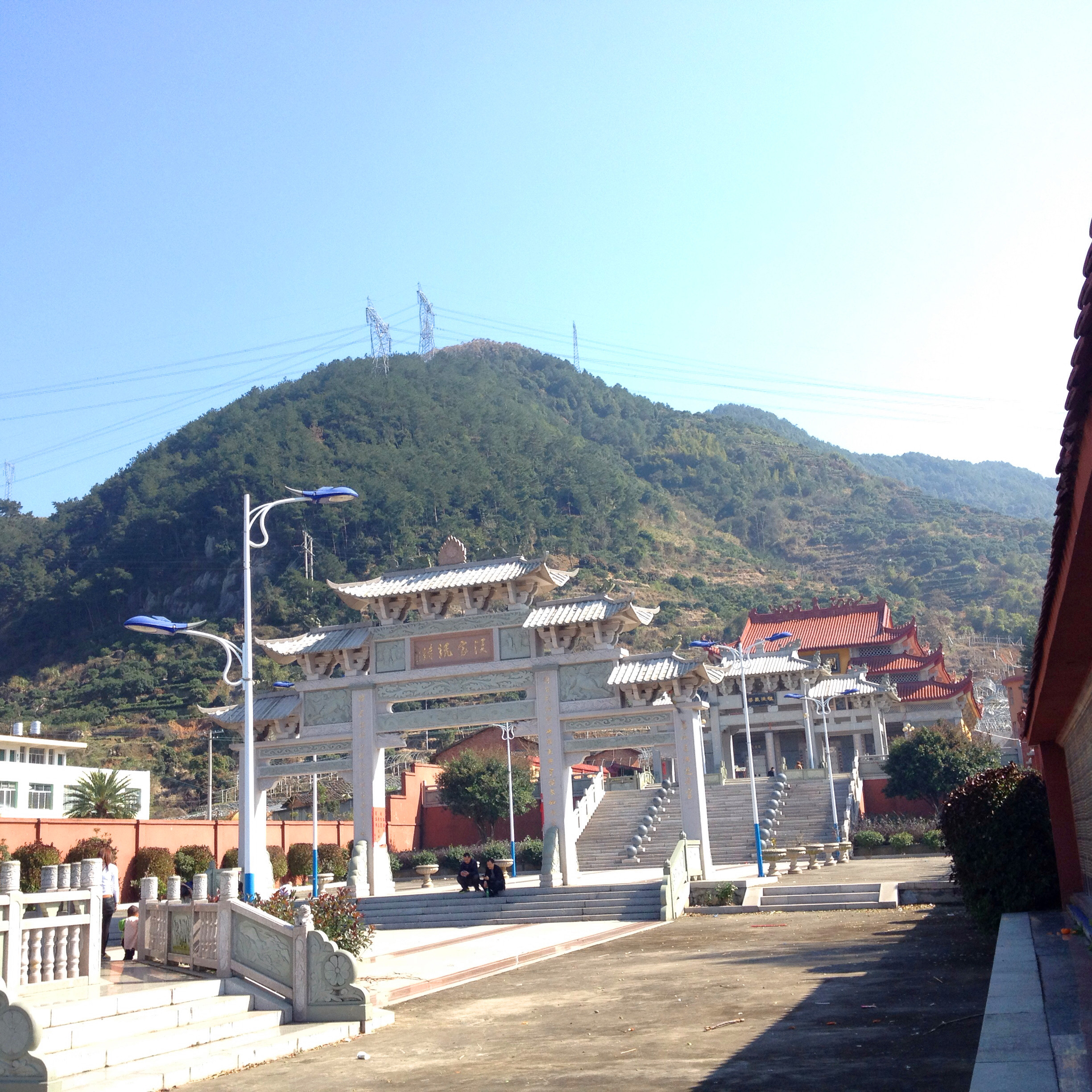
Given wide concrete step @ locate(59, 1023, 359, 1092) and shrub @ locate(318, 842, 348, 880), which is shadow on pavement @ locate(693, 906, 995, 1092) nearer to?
wide concrete step @ locate(59, 1023, 359, 1092)

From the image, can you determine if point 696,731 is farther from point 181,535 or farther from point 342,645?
point 181,535

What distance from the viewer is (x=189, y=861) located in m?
27.0

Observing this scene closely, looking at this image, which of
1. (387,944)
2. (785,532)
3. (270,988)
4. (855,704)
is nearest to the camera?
(270,988)

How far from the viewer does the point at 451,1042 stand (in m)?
9.74

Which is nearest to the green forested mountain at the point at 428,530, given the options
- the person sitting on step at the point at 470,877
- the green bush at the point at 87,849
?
the green bush at the point at 87,849

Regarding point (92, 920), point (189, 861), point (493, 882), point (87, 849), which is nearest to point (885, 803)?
point (493, 882)

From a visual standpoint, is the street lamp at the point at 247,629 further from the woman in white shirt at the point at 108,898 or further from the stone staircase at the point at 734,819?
the stone staircase at the point at 734,819

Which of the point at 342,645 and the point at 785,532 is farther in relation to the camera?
the point at 785,532

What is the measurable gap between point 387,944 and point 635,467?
5119 inches

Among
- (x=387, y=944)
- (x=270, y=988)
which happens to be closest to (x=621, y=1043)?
(x=270, y=988)

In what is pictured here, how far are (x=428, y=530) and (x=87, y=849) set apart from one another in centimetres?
8365

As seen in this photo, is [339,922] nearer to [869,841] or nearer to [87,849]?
[87,849]

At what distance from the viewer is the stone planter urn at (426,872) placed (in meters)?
31.3

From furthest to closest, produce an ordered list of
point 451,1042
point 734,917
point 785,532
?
point 785,532
point 734,917
point 451,1042
